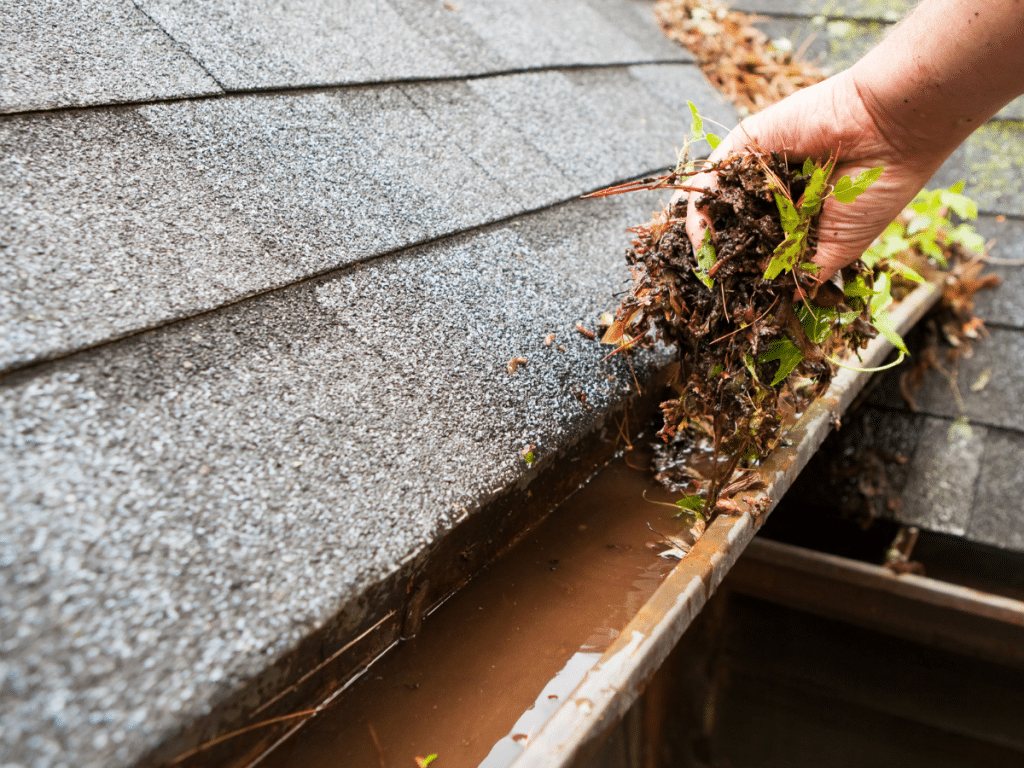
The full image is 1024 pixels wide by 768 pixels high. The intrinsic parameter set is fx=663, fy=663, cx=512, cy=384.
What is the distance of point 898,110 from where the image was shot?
1163 mm

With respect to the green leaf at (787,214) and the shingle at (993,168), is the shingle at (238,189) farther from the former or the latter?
the shingle at (993,168)

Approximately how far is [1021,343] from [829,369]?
155cm

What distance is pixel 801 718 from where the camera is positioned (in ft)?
8.87

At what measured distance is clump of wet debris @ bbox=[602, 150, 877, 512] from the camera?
4.10 feet

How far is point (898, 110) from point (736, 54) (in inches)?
82.3

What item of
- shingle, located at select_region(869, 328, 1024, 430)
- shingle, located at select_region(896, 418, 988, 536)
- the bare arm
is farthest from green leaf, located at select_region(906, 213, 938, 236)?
the bare arm

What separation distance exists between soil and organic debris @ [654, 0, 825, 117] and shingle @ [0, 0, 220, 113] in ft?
7.28

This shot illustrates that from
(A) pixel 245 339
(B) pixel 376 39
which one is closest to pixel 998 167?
(B) pixel 376 39

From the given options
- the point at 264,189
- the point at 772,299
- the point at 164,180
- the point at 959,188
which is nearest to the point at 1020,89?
the point at 772,299

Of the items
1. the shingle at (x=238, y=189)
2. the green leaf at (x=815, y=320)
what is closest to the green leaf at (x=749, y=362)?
the green leaf at (x=815, y=320)

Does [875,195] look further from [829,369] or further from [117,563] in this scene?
[117,563]

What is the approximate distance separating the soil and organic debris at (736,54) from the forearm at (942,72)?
1.71m

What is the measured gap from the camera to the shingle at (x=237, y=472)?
27.0 inches

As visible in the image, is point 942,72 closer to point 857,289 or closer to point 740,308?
point 857,289
